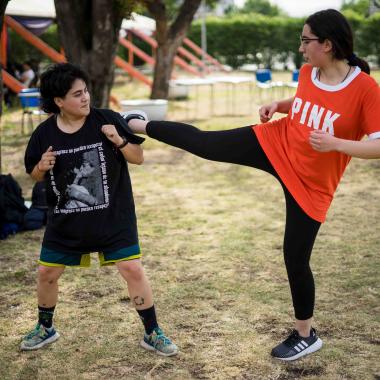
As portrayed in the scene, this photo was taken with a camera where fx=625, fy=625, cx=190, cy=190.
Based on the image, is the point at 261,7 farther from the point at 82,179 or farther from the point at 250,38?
the point at 82,179

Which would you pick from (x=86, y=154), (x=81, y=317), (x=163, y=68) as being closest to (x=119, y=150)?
(x=86, y=154)

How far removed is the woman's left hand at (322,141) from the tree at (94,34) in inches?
250

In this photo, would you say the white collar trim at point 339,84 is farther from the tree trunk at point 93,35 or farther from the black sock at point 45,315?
the tree trunk at point 93,35

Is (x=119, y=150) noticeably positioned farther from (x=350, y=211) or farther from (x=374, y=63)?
(x=374, y=63)

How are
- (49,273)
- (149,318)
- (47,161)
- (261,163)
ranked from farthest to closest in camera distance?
(149,318), (49,273), (261,163), (47,161)

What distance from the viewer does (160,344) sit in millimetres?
3367

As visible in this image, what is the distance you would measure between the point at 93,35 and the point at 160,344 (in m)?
6.35

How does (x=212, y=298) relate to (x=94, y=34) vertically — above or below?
below

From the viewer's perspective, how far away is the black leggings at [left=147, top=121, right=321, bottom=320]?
3027 millimetres

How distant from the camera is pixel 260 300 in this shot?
4.14 m

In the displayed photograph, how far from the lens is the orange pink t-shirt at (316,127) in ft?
9.00

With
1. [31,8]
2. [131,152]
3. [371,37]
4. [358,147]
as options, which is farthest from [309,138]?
[371,37]

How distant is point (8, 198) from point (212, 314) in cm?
278

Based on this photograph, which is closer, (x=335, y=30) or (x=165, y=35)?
(x=335, y=30)
